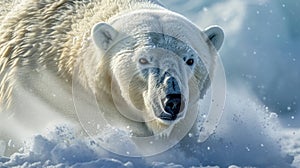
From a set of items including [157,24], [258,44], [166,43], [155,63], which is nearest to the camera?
[155,63]

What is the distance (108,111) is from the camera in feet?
24.4

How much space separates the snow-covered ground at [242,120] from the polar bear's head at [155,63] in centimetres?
45

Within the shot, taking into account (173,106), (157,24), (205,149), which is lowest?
(205,149)

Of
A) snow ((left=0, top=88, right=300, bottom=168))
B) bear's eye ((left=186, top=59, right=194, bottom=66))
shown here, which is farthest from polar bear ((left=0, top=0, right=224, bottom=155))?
snow ((left=0, top=88, right=300, bottom=168))

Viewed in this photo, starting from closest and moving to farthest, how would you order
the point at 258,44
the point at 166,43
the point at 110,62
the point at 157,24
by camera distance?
1. the point at 166,43
2. the point at 157,24
3. the point at 110,62
4. the point at 258,44

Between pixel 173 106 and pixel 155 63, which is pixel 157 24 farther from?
pixel 173 106

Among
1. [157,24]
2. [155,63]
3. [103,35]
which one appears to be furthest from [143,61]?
[103,35]

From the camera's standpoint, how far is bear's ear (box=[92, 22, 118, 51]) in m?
7.18

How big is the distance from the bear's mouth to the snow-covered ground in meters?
0.68

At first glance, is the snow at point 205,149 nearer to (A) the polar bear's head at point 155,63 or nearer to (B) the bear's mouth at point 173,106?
(A) the polar bear's head at point 155,63

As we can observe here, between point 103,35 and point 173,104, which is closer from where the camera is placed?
point 173,104

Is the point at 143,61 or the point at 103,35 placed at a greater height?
the point at 103,35

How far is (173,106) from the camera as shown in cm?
655

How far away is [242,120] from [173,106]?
2.57 metres
